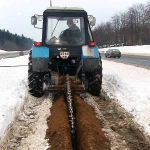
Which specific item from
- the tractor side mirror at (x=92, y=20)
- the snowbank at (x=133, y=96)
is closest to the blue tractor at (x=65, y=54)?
the tractor side mirror at (x=92, y=20)

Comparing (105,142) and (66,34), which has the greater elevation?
(66,34)

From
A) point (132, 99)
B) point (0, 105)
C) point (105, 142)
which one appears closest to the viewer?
point (105, 142)

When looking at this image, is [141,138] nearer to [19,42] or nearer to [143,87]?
[143,87]

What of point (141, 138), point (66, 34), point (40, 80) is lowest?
point (141, 138)

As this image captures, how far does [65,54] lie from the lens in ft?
31.4

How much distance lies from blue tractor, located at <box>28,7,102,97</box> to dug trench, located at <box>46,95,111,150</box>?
2.11 m

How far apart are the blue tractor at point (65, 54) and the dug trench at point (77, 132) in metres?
2.11

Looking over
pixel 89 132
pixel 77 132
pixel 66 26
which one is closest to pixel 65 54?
pixel 66 26

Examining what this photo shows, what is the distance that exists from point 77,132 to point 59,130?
37 cm

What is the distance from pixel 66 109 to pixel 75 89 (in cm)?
157

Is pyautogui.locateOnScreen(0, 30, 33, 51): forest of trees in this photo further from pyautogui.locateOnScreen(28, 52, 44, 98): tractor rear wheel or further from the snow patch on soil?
the snow patch on soil

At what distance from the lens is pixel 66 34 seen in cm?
992

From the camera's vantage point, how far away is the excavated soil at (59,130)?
5035mm

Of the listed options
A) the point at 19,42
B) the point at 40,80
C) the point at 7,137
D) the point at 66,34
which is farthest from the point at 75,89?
the point at 19,42
